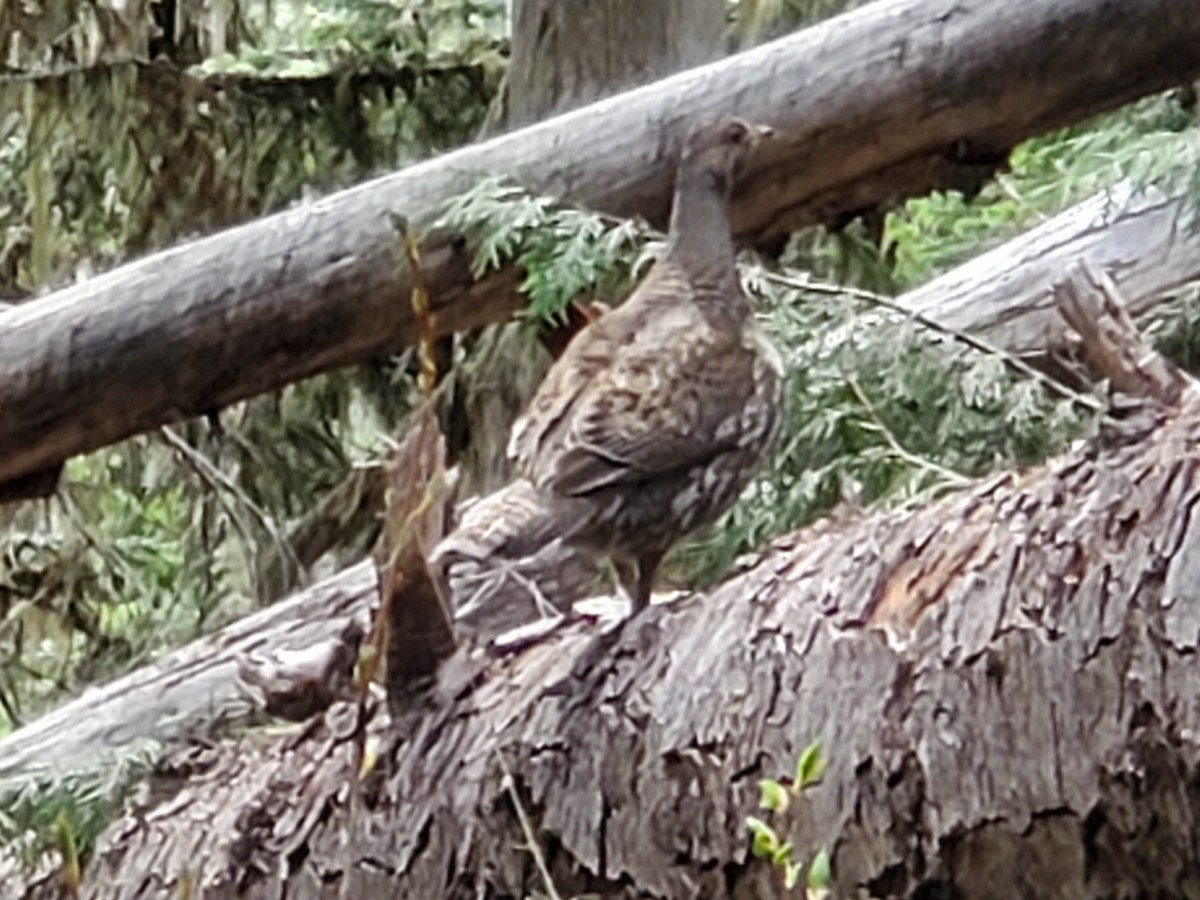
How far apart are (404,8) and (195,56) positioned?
61cm

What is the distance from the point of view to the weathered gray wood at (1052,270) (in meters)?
4.06

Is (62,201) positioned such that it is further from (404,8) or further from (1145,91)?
(1145,91)

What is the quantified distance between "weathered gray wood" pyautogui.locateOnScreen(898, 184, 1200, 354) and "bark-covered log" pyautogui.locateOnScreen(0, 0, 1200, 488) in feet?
3.32

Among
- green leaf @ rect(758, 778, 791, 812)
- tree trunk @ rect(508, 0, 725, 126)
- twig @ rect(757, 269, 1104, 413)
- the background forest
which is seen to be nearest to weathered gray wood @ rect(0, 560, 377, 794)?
the background forest

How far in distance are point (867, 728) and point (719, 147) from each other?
1047mm

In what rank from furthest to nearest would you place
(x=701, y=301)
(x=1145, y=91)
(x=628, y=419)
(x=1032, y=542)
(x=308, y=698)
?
(x=701, y=301), (x=628, y=419), (x=1145, y=91), (x=308, y=698), (x=1032, y=542)

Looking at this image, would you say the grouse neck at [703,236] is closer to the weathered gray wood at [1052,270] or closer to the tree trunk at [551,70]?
the weathered gray wood at [1052,270]

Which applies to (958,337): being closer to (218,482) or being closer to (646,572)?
(646,572)

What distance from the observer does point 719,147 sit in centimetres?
305

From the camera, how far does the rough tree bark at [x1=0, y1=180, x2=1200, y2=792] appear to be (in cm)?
359

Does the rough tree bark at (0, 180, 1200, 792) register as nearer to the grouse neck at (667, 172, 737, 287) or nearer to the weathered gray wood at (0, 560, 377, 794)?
the weathered gray wood at (0, 560, 377, 794)

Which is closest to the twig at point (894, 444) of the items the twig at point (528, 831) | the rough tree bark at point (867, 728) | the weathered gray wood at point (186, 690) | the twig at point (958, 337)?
the twig at point (958, 337)

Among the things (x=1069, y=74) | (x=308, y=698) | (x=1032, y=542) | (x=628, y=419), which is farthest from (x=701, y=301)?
(x=1032, y=542)

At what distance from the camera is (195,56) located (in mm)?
6086
